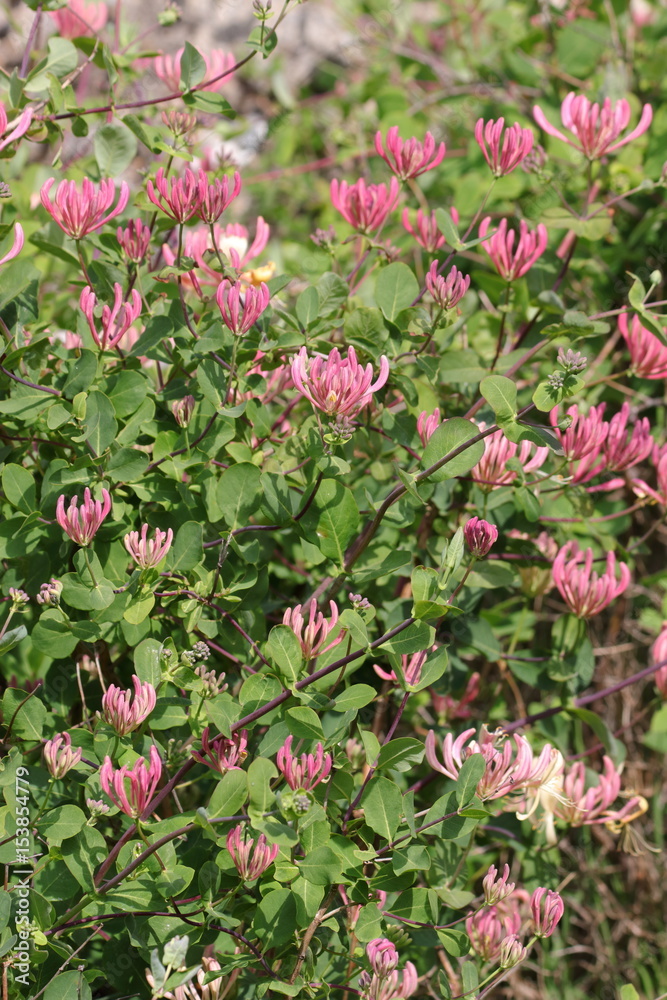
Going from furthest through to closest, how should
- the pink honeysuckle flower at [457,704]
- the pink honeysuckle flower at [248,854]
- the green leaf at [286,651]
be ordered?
the pink honeysuckle flower at [457,704], the green leaf at [286,651], the pink honeysuckle flower at [248,854]

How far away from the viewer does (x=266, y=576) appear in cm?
131

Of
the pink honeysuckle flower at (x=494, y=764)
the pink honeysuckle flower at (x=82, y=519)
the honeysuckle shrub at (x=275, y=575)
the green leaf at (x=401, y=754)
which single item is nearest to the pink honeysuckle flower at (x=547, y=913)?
the honeysuckle shrub at (x=275, y=575)

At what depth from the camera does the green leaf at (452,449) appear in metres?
1.11

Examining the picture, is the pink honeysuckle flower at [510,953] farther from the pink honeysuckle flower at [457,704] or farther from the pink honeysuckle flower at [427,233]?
the pink honeysuckle flower at [427,233]

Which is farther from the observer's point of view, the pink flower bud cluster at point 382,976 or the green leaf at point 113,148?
the green leaf at point 113,148

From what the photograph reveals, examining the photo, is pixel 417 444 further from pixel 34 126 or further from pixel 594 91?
pixel 594 91

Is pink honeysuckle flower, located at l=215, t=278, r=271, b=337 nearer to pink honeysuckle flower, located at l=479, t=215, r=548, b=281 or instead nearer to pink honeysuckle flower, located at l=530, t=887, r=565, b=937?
pink honeysuckle flower, located at l=479, t=215, r=548, b=281

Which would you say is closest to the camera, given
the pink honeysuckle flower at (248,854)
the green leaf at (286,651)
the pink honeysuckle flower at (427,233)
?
the pink honeysuckle flower at (248,854)

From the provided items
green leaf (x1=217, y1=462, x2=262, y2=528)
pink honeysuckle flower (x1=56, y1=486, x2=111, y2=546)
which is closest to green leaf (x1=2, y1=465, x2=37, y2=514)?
pink honeysuckle flower (x1=56, y1=486, x2=111, y2=546)

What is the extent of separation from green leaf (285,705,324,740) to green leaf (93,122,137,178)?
3.06 feet

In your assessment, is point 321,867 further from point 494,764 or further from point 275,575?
point 275,575

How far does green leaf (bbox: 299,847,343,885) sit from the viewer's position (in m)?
1.05

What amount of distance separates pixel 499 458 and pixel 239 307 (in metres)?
0.44

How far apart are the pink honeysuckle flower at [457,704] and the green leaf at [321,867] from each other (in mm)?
517
